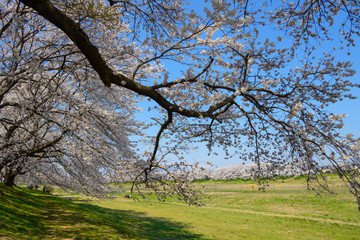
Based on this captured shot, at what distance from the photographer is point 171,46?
5430 millimetres

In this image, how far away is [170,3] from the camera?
5.98 metres

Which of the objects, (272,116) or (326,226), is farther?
(326,226)

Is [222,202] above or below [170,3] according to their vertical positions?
below

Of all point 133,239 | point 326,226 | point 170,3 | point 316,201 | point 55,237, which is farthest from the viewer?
point 316,201

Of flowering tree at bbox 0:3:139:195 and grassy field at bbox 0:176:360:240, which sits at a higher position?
flowering tree at bbox 0:3:139:195

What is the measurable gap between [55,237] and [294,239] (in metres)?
10.1

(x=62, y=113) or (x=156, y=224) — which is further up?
(x=62, y=113)

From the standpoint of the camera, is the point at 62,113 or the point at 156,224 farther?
the point at 156,224

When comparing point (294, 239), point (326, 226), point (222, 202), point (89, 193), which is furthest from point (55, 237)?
point (222, 202)

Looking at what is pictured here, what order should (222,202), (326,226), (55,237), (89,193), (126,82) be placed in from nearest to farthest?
(126,82)
(55,237)
(89,193)
(326,226)
(222,202)

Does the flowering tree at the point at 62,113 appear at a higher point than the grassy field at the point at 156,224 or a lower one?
higher

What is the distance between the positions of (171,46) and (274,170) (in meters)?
3.94

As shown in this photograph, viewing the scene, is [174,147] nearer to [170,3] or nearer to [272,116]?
[272,116]

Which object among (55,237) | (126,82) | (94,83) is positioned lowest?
(55,237)
